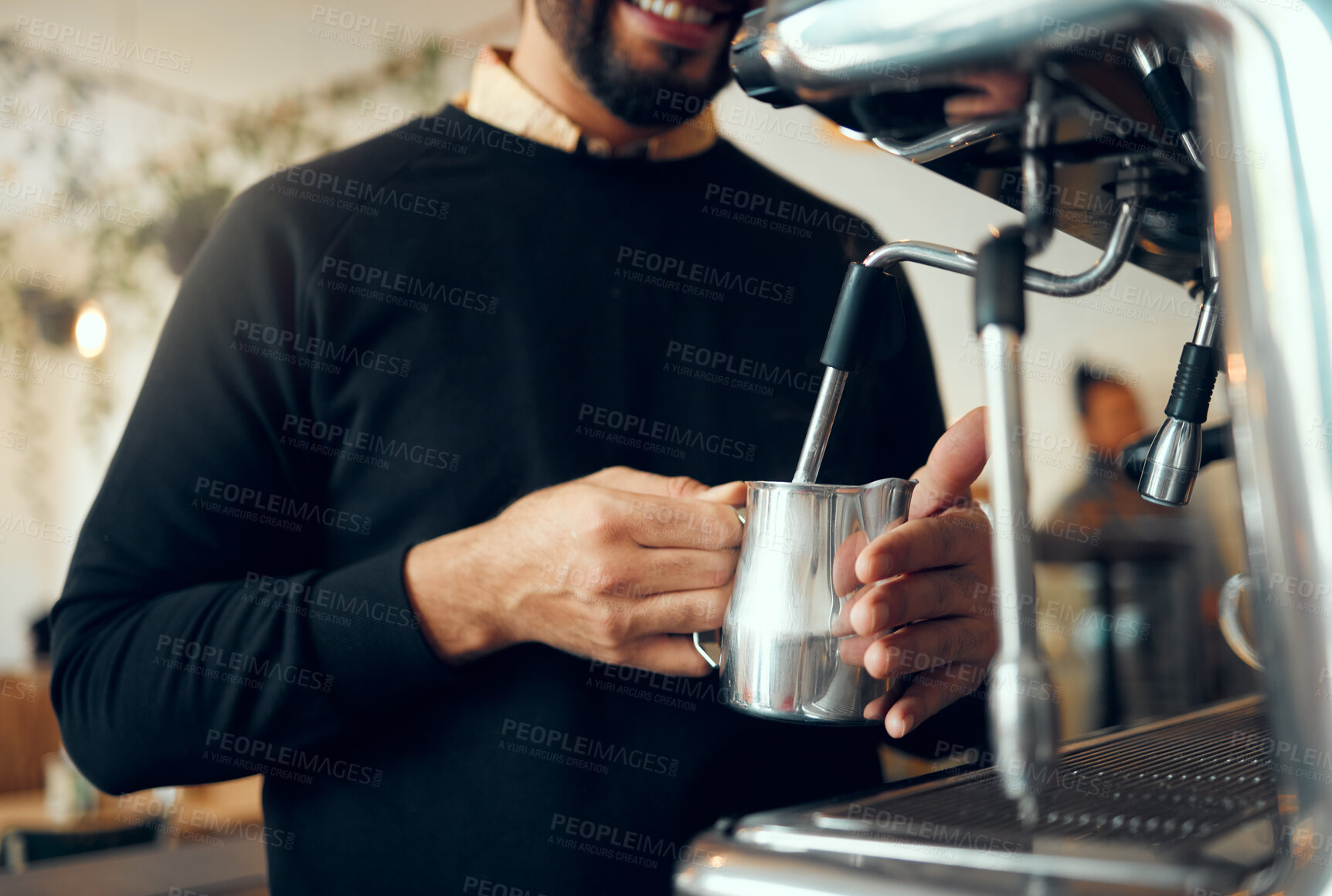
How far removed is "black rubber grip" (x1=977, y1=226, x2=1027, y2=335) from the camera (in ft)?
1.11

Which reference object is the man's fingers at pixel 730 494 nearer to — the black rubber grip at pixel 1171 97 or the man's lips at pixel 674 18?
the black rubber grip at pixel 1171 97

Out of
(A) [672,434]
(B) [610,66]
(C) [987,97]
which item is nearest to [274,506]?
(A) [672,434]

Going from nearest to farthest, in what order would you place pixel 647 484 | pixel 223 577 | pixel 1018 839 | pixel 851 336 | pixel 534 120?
pixel 1018 839
pixel 851 336
pixel 647 484
pixel 223 577
pixel 534 120

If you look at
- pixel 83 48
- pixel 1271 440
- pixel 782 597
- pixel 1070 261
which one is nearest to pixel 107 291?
pixel 83 48

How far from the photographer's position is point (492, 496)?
2.49 ft

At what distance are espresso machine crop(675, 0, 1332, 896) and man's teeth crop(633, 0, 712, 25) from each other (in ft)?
1.43

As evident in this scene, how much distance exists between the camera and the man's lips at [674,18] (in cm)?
81

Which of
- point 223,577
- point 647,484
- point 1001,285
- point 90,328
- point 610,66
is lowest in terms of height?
point 90,328

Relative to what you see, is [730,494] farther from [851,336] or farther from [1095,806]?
[1095,806]

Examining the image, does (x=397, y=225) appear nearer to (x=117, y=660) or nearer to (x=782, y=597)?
(x=117, y=660)

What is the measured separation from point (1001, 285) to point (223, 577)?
618 mm

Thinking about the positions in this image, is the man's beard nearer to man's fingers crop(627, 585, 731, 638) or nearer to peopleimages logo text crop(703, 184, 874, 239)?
peopleimages logo text crop(703, 184, 874, 239)

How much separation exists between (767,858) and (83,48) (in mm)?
3391

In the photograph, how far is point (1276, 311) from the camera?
33cm
